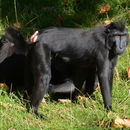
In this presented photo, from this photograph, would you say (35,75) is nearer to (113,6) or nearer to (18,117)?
(18,117)

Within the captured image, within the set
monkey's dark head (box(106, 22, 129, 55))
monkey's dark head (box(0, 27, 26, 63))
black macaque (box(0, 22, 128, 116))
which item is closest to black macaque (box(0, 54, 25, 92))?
monkey's dark head (box(0, 27, 26, 63))

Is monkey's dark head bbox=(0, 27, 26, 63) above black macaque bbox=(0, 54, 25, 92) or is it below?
above

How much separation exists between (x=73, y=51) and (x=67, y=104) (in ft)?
2.60

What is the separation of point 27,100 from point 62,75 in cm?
78

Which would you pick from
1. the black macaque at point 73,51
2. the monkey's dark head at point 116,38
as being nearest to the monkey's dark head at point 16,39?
the black macaque at point 73,51

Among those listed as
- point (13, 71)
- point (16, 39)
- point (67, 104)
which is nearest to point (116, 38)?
point (67, 104)

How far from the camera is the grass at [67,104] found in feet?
20.1

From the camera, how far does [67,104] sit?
6.91 metres

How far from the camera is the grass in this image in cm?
613

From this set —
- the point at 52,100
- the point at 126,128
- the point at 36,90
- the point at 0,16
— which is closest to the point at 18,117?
the point at 36,90

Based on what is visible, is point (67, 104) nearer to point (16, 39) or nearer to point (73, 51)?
point (73, 51)

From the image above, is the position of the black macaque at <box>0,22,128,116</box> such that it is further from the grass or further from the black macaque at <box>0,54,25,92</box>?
the black macaque at <box>0,54,25,92</box>

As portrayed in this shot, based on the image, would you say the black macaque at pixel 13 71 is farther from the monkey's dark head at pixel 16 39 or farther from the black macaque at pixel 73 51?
the black macaque at pixel 73 51

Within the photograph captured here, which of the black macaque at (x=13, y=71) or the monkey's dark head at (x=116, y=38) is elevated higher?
the monkey's dark head at (x=116, y=38)
